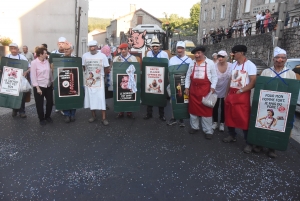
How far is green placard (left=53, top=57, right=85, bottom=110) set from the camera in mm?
5699

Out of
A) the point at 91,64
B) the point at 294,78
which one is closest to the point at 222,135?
the point at 294,78

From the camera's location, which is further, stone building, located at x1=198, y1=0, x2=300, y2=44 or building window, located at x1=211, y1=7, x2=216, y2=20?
building window, located at x1=211, y1=7, x2=216, y2=20

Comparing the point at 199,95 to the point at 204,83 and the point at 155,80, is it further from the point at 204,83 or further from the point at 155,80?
the point at 155,80

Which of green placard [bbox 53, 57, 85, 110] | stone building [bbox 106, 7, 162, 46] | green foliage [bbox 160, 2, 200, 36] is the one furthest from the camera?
green foliage [bbox 160, 2, 200, 36]

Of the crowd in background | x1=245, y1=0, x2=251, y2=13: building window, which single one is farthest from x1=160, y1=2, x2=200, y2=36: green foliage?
the crowd in background

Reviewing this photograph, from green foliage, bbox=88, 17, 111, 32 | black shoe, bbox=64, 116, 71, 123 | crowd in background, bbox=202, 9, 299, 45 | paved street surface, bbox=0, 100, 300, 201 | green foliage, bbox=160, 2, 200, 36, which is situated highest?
green foliage, bbox=88, 17, 111, 32

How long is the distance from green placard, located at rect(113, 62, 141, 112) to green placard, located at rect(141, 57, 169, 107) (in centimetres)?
18

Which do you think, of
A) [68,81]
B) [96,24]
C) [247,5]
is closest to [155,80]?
[68,81]

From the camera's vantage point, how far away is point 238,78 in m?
4.59

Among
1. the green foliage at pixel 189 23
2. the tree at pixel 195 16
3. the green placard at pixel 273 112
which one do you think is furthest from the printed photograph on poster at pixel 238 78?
the tree at pixel 195 16

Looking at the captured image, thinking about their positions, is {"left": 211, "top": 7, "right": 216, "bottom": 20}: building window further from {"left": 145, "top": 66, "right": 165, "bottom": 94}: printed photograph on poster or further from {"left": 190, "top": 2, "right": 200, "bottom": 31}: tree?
{"left": 145, "top": 66, "right": 165, "bottom": 94}: printed photograph on poster

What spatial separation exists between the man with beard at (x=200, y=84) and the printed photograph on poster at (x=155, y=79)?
0.96 m

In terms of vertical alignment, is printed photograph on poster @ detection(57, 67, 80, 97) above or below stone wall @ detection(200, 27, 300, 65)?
below

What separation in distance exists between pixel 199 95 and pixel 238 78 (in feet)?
2.79
